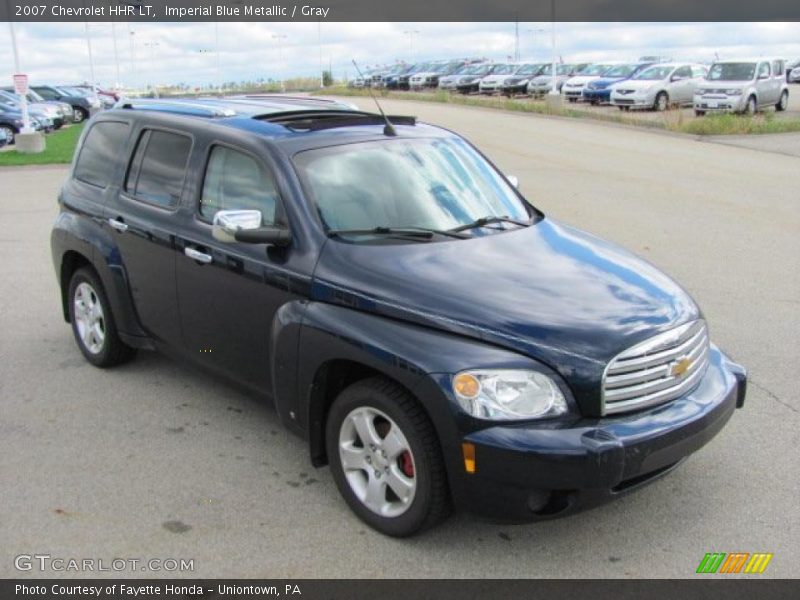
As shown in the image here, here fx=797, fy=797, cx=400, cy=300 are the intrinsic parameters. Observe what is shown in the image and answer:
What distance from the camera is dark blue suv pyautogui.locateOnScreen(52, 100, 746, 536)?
3248 millimetres

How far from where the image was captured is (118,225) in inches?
205

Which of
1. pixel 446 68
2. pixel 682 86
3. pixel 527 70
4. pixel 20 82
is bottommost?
pixel 682 86

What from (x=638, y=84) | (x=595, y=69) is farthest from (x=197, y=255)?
(x=595, y=69)

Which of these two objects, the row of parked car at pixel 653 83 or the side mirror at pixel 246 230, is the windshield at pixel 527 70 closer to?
the row of parked car at pixel 653 83

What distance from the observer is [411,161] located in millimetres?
4613

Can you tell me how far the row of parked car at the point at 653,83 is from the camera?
26.9m

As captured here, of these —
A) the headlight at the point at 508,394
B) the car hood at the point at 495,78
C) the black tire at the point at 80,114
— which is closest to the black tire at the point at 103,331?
the headlight at the point at 508,394

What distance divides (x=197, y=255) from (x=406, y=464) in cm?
182

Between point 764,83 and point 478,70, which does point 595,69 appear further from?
point 764,83

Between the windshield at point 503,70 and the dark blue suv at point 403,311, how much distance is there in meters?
43.0

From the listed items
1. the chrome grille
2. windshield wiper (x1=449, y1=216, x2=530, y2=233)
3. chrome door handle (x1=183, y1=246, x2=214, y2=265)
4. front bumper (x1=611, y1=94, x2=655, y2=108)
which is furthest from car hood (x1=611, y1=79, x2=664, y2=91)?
the chrome grille

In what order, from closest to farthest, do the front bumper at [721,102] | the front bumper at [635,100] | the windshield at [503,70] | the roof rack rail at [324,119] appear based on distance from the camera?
the roof rack rail at [324,119]
the front bumper at [721,102]
the front bumper at [635,100]
the windshield at [503,70]
